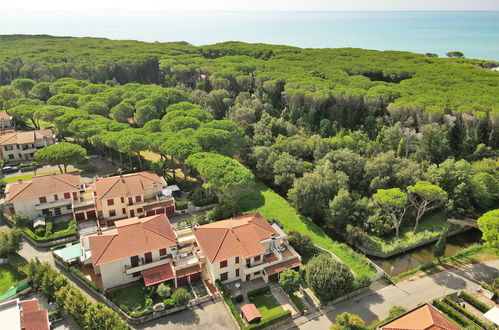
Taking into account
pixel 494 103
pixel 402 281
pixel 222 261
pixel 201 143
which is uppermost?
pixel 494 103

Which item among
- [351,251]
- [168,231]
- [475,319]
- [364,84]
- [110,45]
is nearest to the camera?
[475,319]

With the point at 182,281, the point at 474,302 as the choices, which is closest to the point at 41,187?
the point at 182,281

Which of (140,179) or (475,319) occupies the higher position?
(140,179)

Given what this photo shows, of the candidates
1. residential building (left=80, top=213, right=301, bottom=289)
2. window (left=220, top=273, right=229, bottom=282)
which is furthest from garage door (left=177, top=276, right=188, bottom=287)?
window (left=220, top=273, right=229, bottom=282)

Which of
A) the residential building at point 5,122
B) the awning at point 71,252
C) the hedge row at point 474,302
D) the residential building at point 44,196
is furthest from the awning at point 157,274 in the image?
the residential building at point 5,122

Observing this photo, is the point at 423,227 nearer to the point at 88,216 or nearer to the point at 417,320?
the point at 417,320

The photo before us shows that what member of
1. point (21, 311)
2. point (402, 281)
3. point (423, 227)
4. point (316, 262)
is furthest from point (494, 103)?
point (21, 311)

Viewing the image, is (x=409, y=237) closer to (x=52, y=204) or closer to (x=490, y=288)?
(x=490, y=288)
